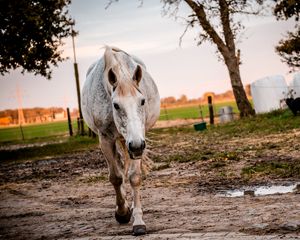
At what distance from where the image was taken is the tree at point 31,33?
20719 millimetres

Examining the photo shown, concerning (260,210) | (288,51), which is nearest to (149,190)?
(260,210)

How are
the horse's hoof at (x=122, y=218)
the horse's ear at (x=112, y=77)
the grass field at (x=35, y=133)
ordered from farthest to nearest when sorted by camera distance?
1. the grass field at (x=35, y=133)
2. the horse's hoof at (x=122, y=218)
3. the horse's ear at (x=112, y=77)

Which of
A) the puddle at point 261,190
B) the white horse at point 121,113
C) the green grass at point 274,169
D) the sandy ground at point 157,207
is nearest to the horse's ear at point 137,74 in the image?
the white horse at point 121,113

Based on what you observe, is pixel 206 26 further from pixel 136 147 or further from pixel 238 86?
pixel 136 147

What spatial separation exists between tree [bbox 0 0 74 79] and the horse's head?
1627 cm

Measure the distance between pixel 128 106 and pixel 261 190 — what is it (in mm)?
3022

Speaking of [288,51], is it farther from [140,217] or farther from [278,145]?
[140,217]

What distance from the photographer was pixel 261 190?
7.03 meters

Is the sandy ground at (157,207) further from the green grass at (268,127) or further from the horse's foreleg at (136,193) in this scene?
the green grass at (268,127)

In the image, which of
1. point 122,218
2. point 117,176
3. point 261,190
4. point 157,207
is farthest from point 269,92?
point 122,218

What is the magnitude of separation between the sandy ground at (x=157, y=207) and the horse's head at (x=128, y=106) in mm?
1156

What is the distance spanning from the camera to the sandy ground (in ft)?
17.1

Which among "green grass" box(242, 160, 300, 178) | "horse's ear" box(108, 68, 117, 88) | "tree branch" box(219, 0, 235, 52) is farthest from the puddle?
"tree branch" box(219, 0, 235, 52)

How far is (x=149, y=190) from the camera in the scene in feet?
27.0
